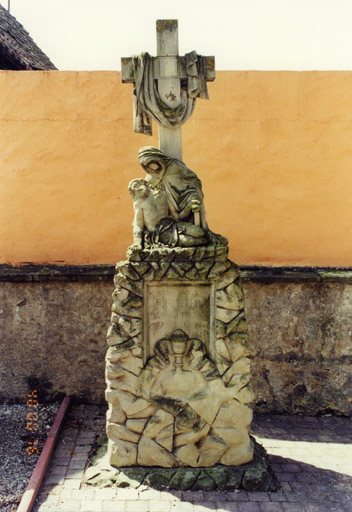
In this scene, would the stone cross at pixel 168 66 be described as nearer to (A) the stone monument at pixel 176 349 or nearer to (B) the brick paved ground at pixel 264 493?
(A) the stone monument at pixel 176 349

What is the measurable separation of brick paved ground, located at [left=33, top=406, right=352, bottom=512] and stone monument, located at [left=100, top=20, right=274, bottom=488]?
0.34 meters

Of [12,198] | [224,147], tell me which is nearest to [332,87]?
[224,147]

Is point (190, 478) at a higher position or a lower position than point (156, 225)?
lower

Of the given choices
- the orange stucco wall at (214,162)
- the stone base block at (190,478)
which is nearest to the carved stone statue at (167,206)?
the orange stucco wall at (214,162)

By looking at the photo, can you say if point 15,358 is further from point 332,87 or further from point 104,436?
point 332,87

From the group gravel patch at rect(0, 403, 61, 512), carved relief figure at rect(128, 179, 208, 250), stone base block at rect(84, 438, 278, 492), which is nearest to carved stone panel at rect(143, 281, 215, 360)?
carved relief figure at rect(128, 179, 208, 250)

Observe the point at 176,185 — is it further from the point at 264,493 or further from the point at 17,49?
the point at 17,49

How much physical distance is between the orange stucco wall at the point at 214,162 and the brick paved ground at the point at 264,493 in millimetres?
2073

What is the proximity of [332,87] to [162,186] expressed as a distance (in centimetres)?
287

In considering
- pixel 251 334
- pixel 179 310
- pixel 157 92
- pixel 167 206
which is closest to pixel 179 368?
pixel 179 310

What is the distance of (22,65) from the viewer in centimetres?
750

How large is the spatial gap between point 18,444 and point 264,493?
8.82 feet

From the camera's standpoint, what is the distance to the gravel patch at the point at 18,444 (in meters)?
4.74

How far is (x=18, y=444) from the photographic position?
5.55m
